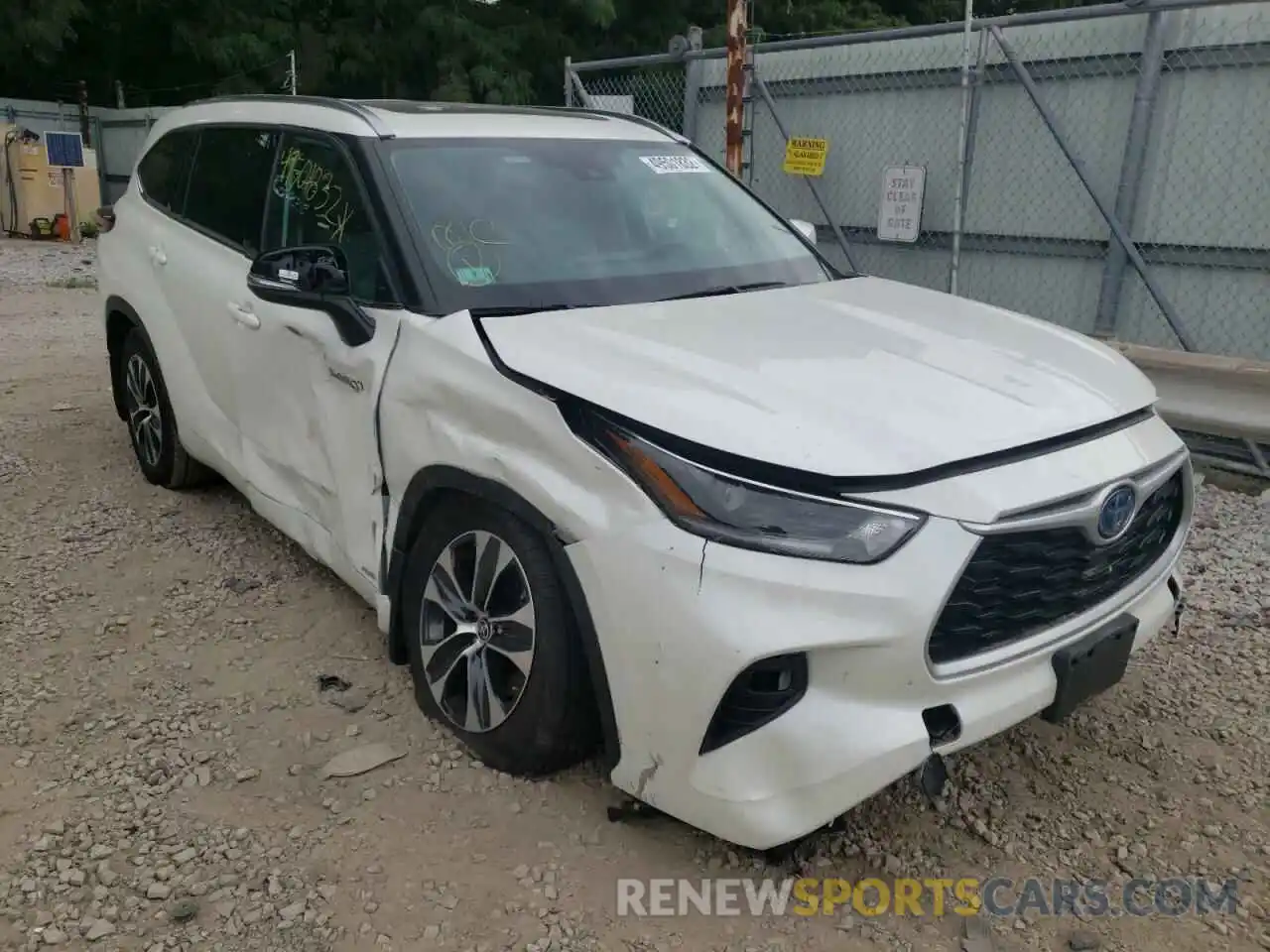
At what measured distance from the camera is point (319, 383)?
3361 millimetres

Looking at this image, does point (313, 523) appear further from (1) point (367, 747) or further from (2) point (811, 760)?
(2) point (811, 760)

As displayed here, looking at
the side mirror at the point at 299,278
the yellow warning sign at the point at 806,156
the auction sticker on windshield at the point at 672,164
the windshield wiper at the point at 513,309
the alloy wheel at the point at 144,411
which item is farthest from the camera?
the yellow warning sign at the point at 806,156

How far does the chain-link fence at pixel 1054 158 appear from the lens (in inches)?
225

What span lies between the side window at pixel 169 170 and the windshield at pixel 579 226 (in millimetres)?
1712

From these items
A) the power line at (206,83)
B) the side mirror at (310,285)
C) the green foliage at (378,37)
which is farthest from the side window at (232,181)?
the power line at (206,83)

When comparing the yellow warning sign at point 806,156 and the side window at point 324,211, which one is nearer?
the side window at point 324,211

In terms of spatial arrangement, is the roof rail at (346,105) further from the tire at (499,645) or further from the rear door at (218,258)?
the tire at (499,645)

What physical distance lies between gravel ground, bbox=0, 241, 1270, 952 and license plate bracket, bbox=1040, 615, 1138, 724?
1.45 feet

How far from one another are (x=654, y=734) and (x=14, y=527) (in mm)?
3566

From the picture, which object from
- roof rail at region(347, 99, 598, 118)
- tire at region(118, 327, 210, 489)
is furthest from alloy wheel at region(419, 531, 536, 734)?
tire at region(118, 327, 210, 489)

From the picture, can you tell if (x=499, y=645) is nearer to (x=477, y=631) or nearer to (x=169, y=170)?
(x=477, y=631)

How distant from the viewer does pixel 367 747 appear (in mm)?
3080

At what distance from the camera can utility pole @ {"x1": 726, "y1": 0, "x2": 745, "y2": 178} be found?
657 cm

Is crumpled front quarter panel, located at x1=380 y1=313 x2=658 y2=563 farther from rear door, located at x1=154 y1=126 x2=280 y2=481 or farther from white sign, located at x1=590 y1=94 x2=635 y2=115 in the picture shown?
white sign, located at x1=590 y1=94 x2=635 y2=115
